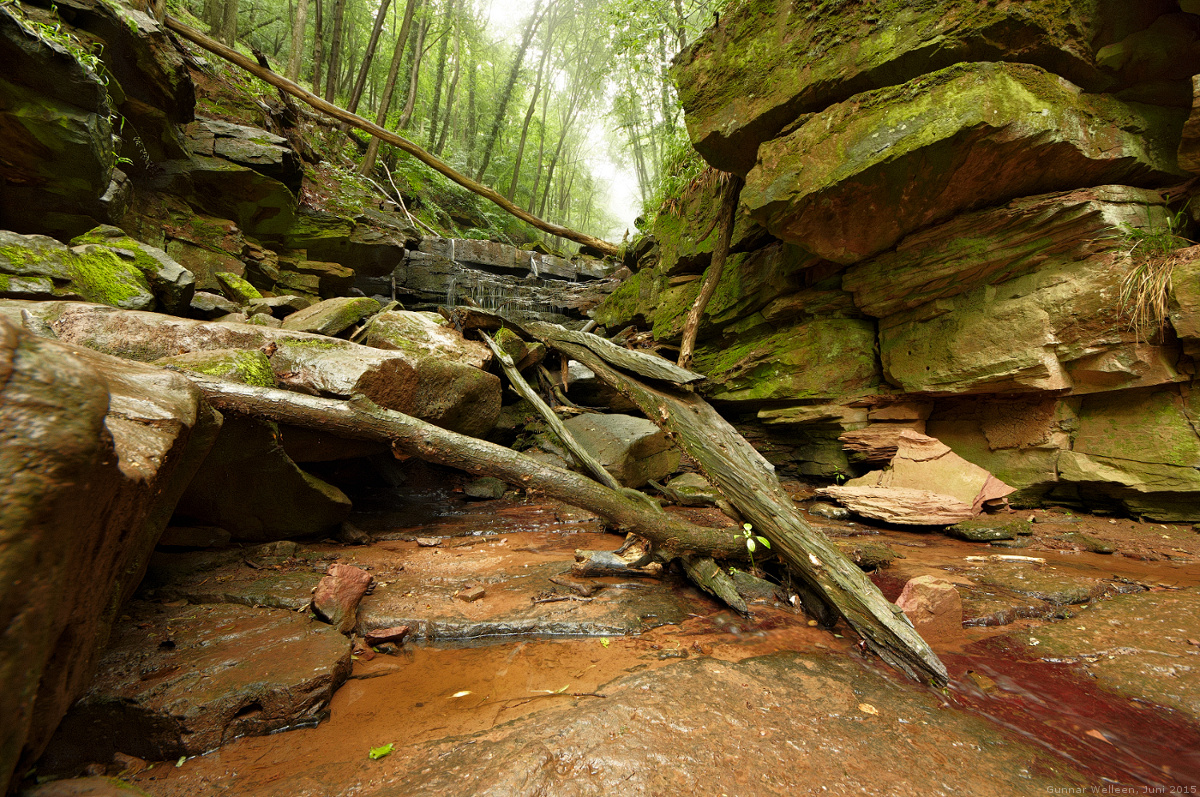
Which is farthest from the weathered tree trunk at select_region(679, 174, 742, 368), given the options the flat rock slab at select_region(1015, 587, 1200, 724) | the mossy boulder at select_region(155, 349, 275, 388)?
the mossy boulder at select_region(155, 349, 275, 388)

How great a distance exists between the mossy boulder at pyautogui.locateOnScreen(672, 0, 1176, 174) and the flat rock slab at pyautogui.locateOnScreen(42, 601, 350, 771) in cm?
657

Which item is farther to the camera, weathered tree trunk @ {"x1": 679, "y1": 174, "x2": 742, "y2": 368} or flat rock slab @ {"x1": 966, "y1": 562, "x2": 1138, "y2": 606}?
weathered tree trunk @ {"x1": 679, "y1": 174, "x2": 742, "y2": 368}

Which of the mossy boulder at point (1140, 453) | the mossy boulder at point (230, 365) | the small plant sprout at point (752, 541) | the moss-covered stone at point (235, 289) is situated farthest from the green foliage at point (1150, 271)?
the moss-covered stone at point (235, 289)

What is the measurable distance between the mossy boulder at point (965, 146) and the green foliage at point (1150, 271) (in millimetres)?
570

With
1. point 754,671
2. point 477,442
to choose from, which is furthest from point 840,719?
point 477,442

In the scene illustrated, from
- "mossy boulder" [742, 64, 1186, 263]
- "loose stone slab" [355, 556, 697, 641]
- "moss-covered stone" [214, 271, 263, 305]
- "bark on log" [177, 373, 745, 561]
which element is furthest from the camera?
"moss-covered stone" [214, 271, 263, 305]

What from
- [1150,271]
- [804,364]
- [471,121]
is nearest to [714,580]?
[804,364]

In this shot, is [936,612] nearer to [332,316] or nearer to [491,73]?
[332,316]

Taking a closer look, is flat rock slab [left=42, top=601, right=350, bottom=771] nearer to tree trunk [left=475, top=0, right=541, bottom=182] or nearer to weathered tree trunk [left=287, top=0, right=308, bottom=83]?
weathered tree trunk [left=287, top=0, right=308, bottom=83]

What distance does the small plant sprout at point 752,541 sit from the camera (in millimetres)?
3370

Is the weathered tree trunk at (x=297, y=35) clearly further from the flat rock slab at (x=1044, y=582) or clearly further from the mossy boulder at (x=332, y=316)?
the flat rock slab at (x=1044, y=582)

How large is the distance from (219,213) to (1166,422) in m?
13.0

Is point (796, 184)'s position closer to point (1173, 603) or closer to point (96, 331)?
point (1173, 603)

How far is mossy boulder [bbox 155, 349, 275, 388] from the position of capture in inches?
122
